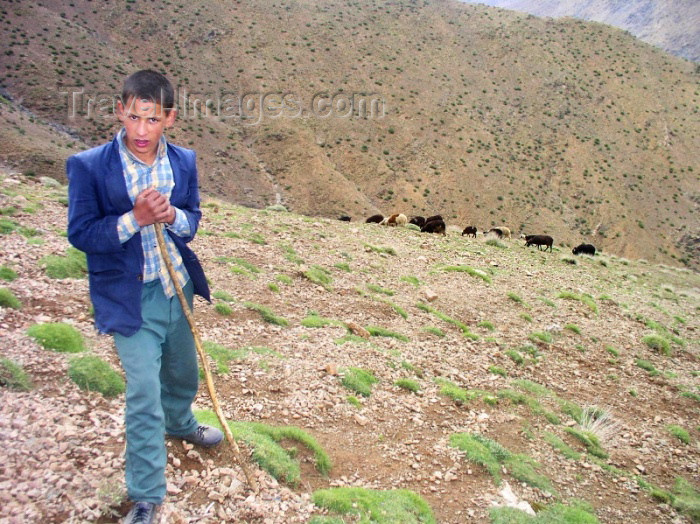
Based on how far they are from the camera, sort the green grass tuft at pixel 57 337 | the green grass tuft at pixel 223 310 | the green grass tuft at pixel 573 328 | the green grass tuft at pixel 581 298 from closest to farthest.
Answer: the green grass tuft at pixel 57 337
the green grass tuft at pixel 223 310
the green grass tuft at pixel 573 328
the green grass tuft at pixel 581 298

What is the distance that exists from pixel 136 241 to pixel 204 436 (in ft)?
6.19

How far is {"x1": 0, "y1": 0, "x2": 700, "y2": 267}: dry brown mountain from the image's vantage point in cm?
4166

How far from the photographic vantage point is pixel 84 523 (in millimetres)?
2984

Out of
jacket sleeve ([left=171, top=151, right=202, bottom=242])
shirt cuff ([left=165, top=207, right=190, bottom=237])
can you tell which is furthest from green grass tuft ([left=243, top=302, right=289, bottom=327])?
shirt cuff ([left=165, top=207, right=190, bottom=237])

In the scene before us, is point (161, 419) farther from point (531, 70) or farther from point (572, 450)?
point (531, 70)

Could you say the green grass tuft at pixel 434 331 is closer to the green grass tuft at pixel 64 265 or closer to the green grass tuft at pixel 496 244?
the green grass tuft at pixel 64 265

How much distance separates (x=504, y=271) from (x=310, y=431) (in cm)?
1360

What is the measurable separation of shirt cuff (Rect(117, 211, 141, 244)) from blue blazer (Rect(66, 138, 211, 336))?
0.02 m

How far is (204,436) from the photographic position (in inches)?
157

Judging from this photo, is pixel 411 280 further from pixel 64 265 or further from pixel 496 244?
pixel 496 244

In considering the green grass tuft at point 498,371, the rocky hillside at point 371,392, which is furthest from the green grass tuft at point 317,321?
the green grass tuft at point 498,371

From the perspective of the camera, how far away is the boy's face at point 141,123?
9.82 ft

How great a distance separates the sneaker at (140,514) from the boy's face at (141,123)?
235cm

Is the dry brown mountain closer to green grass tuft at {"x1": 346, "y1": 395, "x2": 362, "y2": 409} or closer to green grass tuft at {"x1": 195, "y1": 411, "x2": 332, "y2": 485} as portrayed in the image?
green grass tuft at {"x1": 346, "y1": 395, "x2": 362, "y2": 409}
